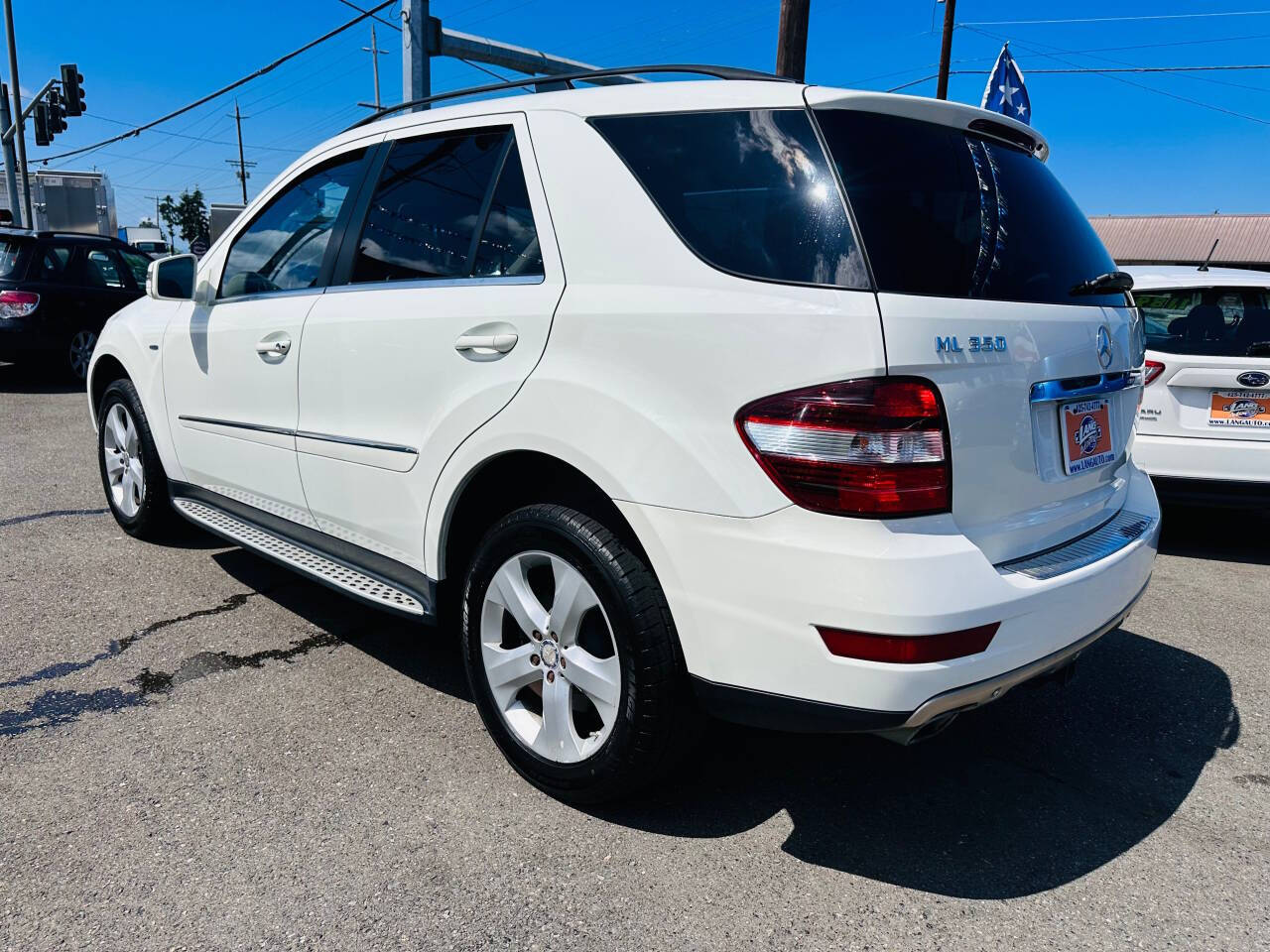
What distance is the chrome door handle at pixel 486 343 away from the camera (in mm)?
2512

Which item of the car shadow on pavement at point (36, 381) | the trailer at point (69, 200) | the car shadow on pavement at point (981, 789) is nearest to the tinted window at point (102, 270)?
the car shadow on pavement at point (36, 381)

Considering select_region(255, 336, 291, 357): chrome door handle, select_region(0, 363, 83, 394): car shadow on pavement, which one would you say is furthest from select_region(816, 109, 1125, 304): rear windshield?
select_region(0, 363, 83, 394): car shadow on pavement

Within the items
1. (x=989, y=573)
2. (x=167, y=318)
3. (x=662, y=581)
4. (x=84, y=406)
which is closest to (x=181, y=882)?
(x=662, y=581)

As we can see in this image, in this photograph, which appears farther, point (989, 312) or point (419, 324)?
point (419, 324)

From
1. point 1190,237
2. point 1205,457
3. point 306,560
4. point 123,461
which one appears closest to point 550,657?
point 306,560

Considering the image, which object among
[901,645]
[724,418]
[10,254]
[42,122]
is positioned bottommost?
[901,645]

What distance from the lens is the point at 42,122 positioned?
2527cm

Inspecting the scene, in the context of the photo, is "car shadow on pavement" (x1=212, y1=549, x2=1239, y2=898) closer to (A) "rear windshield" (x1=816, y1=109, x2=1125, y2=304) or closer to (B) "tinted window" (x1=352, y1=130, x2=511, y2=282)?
(A) "rear windshield" (x1=816, y1=109, x2=1125, y2=304)

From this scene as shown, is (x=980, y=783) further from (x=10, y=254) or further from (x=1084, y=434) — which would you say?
(x=10, y=254)

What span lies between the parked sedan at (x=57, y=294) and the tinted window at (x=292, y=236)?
8036 millimetres

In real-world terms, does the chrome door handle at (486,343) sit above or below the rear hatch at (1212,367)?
above

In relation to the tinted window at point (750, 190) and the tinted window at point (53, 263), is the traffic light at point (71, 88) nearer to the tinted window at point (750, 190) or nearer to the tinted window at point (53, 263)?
the tinted window at point (53, 263)

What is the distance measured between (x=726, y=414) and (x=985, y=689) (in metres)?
0.83

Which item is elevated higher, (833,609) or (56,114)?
(56,114)
